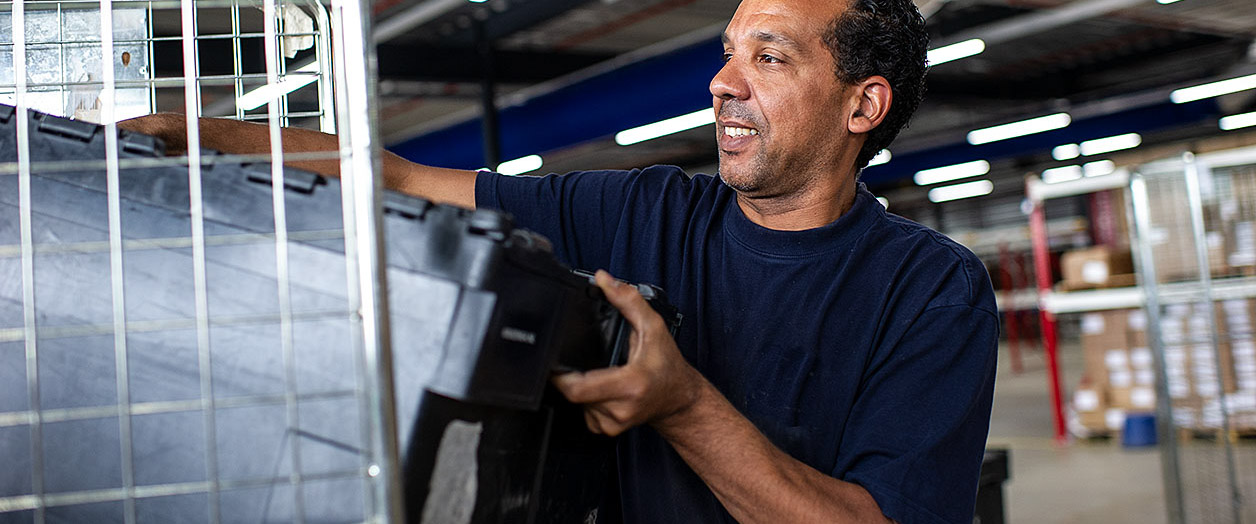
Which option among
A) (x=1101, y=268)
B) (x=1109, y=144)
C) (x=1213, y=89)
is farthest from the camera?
(x=1109, y=144)

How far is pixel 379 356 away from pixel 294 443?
12 cm

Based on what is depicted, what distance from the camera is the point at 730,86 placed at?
140 cm

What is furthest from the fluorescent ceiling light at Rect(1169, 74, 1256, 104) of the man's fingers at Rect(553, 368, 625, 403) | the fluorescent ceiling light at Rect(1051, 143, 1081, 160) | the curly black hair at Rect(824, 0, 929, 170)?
the man's fingers at Rect(553, 368, 625, 403)

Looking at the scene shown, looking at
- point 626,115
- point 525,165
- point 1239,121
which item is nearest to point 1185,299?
point 626,115

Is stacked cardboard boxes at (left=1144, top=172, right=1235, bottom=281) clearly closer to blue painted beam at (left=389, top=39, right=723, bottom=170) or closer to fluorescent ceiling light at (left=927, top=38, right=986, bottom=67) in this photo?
fluorescent ceiling light at (left=927, top=38, right=986, bottom=67)

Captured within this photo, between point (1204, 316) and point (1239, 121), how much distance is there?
6928 mm

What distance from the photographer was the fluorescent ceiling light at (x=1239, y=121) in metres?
11.1

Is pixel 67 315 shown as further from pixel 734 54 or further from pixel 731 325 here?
pixel 734 54

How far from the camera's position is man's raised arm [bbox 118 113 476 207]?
102cm

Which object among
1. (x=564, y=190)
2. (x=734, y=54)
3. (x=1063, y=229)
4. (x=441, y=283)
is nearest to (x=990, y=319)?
Answer: (x=734, y=54)

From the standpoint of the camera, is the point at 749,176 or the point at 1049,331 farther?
the point at 1049,331

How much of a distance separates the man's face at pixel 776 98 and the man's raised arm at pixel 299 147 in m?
0.40

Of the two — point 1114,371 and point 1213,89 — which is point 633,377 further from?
point 1213,89

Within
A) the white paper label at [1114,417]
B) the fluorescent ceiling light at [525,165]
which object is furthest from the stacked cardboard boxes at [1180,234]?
Result: the fluorescent ceiling light at [525,165]
